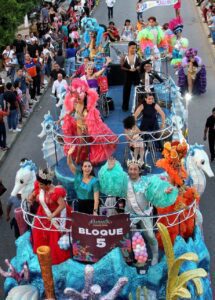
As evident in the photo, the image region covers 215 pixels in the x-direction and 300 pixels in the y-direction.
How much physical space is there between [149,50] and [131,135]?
6488 millimetres

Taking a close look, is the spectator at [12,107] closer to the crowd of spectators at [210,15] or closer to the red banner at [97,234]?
the red banner at [97,234]

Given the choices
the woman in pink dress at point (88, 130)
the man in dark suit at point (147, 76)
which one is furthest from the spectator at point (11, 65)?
the woman in pink dress at point (88, 130)

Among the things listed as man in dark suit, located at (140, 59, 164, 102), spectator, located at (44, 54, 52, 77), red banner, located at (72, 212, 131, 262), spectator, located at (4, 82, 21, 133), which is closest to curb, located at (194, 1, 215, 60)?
spectator, located at (44, 54, 52, 77)

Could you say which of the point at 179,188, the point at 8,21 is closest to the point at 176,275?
the point at 179,188

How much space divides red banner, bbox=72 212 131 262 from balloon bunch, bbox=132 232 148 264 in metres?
0.09

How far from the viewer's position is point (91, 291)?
7613mm

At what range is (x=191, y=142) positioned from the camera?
50.1 ft

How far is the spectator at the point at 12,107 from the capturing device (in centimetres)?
1537

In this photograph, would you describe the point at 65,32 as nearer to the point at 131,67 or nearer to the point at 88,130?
the point at 131,67

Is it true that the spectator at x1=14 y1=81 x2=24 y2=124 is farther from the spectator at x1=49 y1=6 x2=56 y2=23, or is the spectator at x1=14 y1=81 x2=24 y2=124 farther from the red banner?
the spectator at x1=49 y1=6 x2=56 y2=23

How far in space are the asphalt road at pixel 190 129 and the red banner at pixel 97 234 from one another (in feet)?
8.19

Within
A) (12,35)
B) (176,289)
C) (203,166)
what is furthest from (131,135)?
(12,35)

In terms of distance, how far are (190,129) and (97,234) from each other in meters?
8.99

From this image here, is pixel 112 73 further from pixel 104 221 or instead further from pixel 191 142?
pixel 104 221
